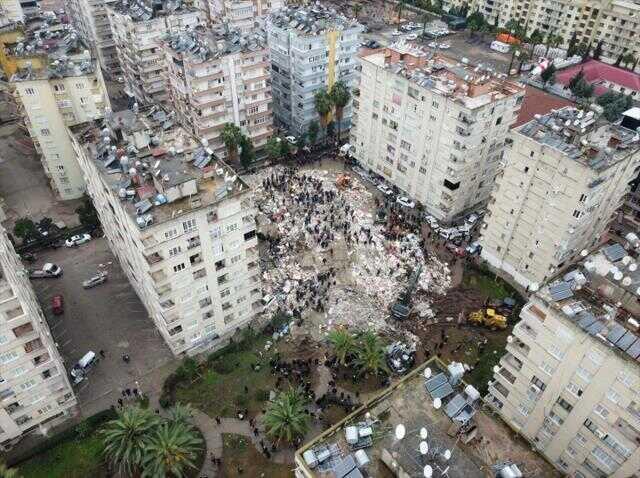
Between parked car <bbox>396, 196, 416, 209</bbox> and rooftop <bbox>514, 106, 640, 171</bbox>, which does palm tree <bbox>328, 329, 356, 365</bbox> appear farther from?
rooftop <bbox>514, 106, 640, 171</bbox>

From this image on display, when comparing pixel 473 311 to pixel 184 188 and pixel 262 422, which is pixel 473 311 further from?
pixel 184 188


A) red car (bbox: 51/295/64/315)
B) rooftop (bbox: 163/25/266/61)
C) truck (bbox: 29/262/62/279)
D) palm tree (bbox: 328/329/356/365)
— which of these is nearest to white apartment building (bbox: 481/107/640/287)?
palm tree (bbox: 328/329/356/365)

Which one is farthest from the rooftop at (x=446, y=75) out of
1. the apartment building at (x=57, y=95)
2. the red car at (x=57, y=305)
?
the red car at (x=57, y=305)

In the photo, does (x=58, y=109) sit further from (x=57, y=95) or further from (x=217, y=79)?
(x=217, y=79)

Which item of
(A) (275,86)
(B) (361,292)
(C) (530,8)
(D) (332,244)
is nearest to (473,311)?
(B) (361,292)

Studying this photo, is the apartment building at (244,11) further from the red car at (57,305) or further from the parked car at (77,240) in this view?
the red car at (57,305)

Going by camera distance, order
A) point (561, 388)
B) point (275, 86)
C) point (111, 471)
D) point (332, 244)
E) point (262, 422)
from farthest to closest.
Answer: point (275, 86) → point (332, 244) → point (262, 422) → point (111, 471) → point (561, 388)
